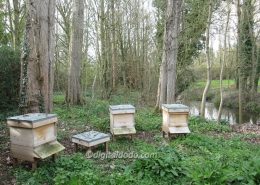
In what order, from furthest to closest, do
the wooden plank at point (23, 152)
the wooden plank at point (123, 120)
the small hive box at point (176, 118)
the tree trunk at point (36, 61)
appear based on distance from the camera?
the small hive box at point (176, 118), the wooden plank at point (123, 120), the tree trunk at point (36, 61), the wooden plank at point (23, 152)

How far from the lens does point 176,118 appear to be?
26.1 ft

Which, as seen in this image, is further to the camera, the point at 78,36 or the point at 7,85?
the point at 78,36

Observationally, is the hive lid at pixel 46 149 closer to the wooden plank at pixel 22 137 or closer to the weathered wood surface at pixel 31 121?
the wooden plank at pixel 22 137

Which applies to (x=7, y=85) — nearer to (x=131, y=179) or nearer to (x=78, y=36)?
(x=78, y=36)

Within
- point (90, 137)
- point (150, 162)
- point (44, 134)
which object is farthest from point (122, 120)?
point (44, 134)

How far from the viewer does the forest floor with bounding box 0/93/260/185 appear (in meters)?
4.58

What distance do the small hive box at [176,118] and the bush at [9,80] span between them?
229 inches

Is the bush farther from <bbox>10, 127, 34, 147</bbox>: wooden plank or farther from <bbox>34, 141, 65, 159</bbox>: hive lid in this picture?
<bbox>34, 141, 65, 159</bbox>: hive lid

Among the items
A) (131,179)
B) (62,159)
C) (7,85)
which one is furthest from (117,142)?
(7,85)

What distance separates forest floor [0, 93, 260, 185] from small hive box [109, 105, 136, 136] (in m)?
0.31

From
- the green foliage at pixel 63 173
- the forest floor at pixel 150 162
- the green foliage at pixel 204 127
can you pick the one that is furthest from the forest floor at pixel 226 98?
the green foliage at pixel 63 173

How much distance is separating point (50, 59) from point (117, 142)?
2682 mm

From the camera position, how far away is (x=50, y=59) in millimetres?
7223

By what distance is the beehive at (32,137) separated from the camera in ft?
17.0
